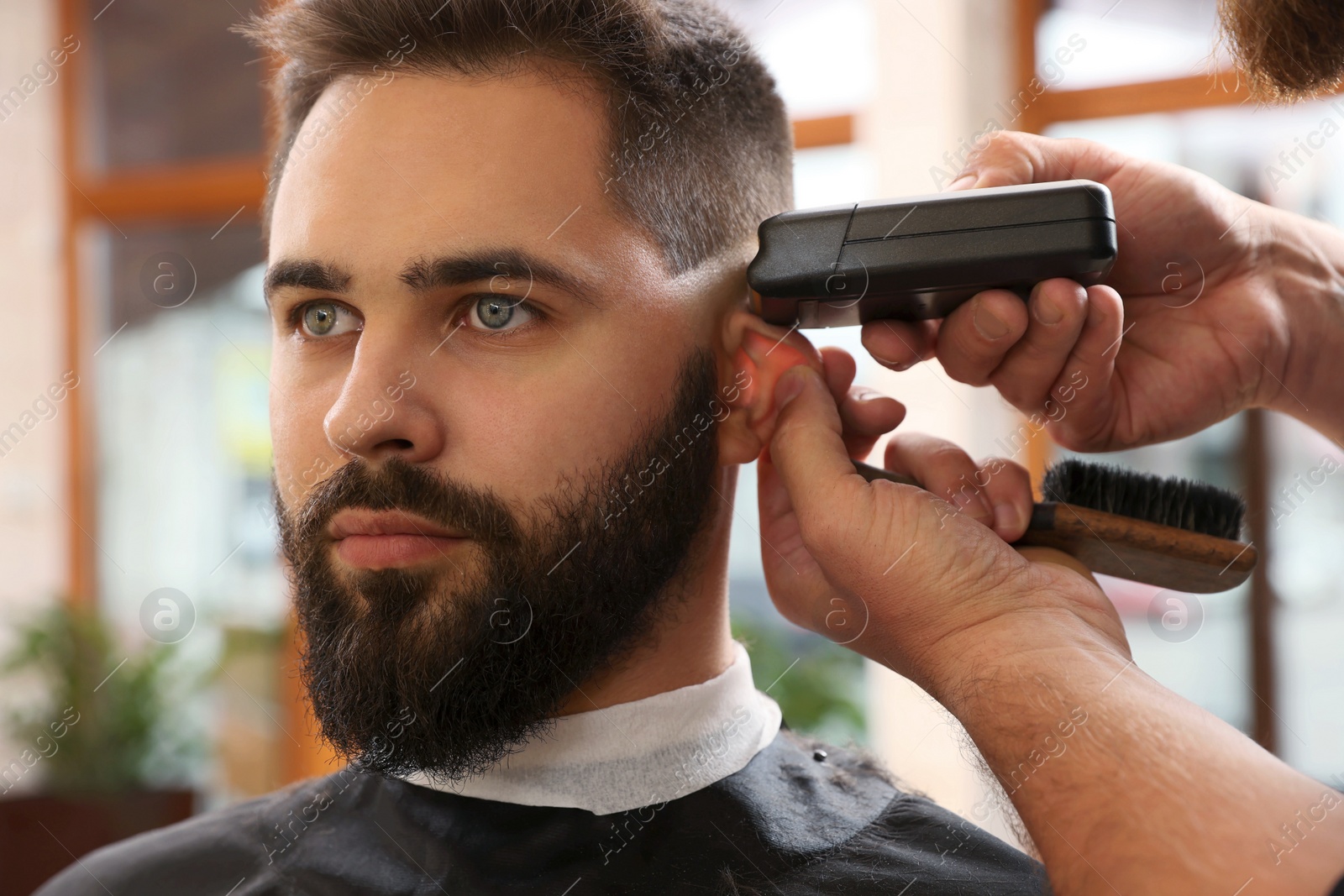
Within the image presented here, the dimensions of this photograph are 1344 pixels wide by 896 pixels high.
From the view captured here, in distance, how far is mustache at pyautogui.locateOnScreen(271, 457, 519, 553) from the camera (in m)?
1.20

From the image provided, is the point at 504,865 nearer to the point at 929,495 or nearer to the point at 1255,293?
the point at 929,495

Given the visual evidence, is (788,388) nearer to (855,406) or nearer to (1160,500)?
(855,406)

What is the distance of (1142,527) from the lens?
123cm

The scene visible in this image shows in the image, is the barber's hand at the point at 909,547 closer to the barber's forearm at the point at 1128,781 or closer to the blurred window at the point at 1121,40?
the barber's forearm at the point at 1128,781

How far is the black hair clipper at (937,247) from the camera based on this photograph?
3.65 ft

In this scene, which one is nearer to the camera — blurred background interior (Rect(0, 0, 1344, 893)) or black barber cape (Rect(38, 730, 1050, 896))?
black barber cape (Rect(38, 730, 1050, 896))

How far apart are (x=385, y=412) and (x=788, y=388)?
51cm

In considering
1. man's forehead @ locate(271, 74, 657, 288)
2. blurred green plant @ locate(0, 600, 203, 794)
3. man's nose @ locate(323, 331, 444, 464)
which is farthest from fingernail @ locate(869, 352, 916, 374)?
blurred green plant @ locate(0, 600, 203, 794)

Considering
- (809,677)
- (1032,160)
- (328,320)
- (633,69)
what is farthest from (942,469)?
(809,677)

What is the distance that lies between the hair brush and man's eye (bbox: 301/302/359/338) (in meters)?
0.65

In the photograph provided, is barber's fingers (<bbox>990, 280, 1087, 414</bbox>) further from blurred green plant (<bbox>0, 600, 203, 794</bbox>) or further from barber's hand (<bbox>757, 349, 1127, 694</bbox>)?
blurred green plant (<bbox>0, 600, 203, 794</bbox>)

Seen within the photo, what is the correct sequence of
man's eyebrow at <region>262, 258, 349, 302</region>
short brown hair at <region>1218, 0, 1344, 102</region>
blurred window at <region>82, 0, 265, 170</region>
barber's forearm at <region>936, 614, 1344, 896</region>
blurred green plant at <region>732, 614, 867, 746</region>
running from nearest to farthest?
barber's forearm at <region>936, 614, 1344, 896</region> < short brown hair at <region>1218, 0, 1344, 102</region> < man's eyebrow at <region>262, 258, 349, 302</region> < blurred green plant at <region>732, 614, 867, 746</region> < blurred window at <region>82, 0, 265, 170</region>

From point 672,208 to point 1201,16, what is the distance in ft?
10.2

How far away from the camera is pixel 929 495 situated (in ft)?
3.99
